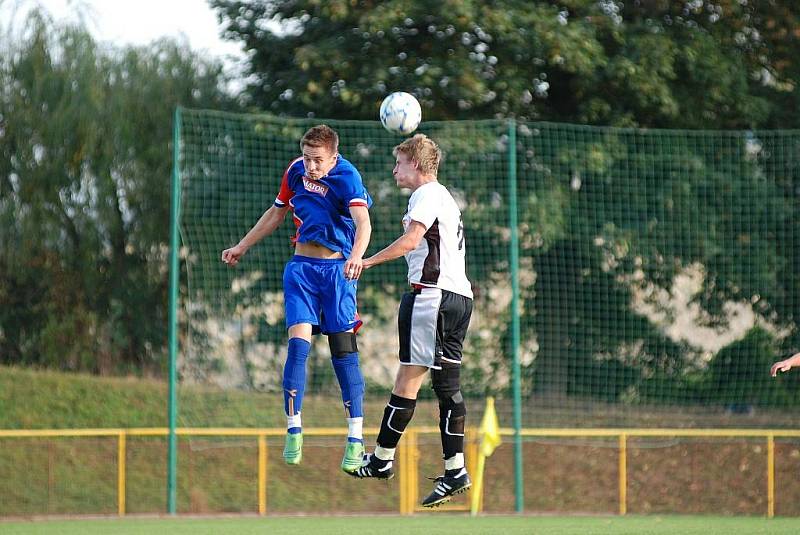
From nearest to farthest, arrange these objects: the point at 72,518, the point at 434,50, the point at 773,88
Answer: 1. the point at 72,518
2. the point at 434,50
3. the point at 773,88

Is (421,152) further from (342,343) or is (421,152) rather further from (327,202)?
(342,343)

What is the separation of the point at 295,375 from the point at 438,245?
45.3 inches

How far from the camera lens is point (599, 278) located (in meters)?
16.4

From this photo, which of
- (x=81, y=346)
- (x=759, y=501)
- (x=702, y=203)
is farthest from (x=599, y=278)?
(x=81, y=346)

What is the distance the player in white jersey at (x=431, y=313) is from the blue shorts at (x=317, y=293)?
42 cm

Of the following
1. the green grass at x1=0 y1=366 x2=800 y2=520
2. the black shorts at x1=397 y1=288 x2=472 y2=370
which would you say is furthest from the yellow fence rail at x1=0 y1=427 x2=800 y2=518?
the black shorts at x1=397 y1=288 x2=472 y2=370

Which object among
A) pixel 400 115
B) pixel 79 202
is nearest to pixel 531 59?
pixel 79 202

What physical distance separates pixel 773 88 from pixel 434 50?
5.29 metres

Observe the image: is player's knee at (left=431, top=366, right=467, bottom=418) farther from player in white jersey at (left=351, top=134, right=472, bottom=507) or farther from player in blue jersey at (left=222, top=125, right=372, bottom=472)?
player in blue jersey at (left=222, top=125, right=372, bottom=472)

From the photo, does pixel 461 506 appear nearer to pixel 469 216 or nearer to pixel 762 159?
pixel 469 216

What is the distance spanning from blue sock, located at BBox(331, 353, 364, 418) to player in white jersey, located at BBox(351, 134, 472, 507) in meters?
0.24

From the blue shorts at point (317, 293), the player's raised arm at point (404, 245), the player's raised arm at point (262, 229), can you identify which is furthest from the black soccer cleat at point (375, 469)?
the player's raised arm at point (262, 229)

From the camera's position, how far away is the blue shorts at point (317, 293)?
759 centimetres

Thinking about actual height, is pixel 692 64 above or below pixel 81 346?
above
